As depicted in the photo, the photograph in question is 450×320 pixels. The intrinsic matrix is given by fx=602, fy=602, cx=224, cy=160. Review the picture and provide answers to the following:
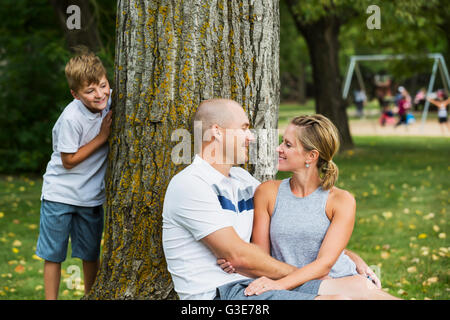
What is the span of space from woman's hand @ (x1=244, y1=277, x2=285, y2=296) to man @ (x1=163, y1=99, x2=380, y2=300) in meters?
0.02

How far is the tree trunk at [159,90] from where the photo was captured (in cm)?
327

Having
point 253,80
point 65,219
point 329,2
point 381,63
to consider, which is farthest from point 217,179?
point 381,63

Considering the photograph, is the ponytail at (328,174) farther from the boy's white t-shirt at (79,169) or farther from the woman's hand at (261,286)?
the boy's white t-shirt at (79,169)

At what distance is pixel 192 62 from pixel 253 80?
0.38m

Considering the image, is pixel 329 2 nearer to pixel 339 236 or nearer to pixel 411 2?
pixel 411 2

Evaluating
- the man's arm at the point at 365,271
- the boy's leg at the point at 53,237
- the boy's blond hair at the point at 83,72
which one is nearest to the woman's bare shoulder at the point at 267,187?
the man's arm at the point at 365,271

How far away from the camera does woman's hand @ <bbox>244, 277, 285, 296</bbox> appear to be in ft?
9.21

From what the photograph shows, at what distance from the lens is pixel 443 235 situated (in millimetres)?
7031

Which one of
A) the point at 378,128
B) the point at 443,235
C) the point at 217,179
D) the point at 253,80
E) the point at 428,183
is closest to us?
the point at 217,179

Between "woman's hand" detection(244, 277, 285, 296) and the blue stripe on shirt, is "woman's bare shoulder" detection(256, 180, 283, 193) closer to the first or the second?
the blue stripe on shirt

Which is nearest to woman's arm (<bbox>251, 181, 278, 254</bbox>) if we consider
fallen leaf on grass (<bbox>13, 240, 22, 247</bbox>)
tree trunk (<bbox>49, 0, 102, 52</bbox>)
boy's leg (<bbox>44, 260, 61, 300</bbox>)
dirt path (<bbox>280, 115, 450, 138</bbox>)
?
boy's leg (<bbox>44, 260, 61, 300</bbox>)

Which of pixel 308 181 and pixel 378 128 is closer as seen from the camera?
pixel 308 181

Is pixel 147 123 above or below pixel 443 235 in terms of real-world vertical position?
above

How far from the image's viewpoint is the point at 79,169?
11.8 feet
